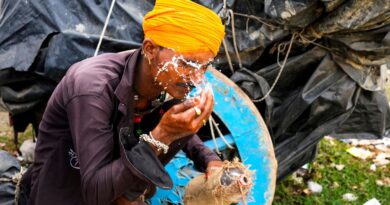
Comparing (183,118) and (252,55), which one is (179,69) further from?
(252,55)

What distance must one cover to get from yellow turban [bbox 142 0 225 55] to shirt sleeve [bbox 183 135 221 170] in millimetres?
746

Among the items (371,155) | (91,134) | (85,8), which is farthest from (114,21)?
(371,155)

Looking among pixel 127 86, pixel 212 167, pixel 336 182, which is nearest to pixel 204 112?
pixel 127 86

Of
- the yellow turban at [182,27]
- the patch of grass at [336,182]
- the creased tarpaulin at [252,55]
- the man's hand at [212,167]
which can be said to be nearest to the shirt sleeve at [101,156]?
the yellow turban at [182,27]

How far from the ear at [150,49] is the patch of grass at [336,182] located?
2.44 meters

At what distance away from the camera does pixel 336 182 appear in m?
4.56

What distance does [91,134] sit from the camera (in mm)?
2061

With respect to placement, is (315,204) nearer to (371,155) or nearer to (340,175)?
(340,175)

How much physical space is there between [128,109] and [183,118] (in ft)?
1.20

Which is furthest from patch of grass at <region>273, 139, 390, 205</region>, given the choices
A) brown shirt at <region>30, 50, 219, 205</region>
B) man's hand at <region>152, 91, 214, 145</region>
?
man's hand at <region>152, 91, 214, 145</region>

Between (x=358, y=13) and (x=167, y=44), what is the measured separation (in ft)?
4.09

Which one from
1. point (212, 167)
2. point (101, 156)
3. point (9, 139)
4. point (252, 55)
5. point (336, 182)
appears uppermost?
point (101, 156)

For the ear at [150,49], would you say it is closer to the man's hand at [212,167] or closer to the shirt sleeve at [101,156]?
the shirt sleeve at [101,156]

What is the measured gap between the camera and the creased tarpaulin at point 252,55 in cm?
318
